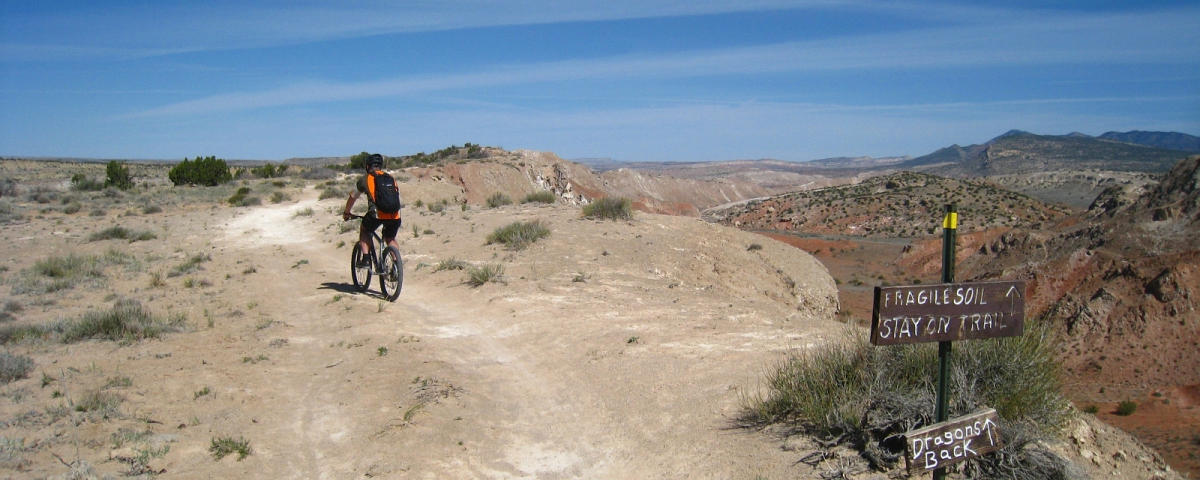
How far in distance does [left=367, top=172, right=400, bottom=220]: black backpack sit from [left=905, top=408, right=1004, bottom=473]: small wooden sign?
6.94 meters

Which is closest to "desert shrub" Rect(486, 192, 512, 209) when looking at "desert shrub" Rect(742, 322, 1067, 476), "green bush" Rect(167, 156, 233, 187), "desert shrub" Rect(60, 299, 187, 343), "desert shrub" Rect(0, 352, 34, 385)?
"desert shrub" Rect(60, 299, 187, 343)

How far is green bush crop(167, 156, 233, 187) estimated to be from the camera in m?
44.8

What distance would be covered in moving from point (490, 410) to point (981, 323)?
370 cm

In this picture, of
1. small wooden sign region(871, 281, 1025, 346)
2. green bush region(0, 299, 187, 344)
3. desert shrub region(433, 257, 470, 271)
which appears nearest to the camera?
small wooden sign region(871, 281, 1025, 346)

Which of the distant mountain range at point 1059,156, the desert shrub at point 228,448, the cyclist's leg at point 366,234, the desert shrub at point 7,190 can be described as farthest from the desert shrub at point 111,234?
the distant mountain range at point 1059,156

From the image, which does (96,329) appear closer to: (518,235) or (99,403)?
(99,403)

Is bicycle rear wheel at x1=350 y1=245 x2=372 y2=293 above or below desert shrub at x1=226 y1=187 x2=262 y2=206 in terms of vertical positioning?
below

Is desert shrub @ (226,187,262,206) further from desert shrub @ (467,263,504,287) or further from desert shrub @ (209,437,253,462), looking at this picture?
desert shrub @ (209,437,253,462)

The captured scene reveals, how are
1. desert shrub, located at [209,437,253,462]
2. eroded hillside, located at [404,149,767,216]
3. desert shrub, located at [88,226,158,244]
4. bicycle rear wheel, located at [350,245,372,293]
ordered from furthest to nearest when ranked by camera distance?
eroded hillside, located at [404,149,767,216], desert shrub, located at [88,226,158,244], bicycle rear wheel, located at [350,245,372,293], desert shrub, located at [209,437,253,462]

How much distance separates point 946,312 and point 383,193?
23.1 ft

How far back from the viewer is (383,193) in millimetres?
8938

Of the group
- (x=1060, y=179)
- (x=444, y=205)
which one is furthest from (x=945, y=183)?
(x=444, y=205)

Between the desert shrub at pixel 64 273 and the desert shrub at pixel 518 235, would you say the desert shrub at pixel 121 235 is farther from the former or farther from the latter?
the desert shrub at pixel 518 235

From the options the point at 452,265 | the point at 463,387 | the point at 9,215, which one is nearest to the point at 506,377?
the point at 463,387
